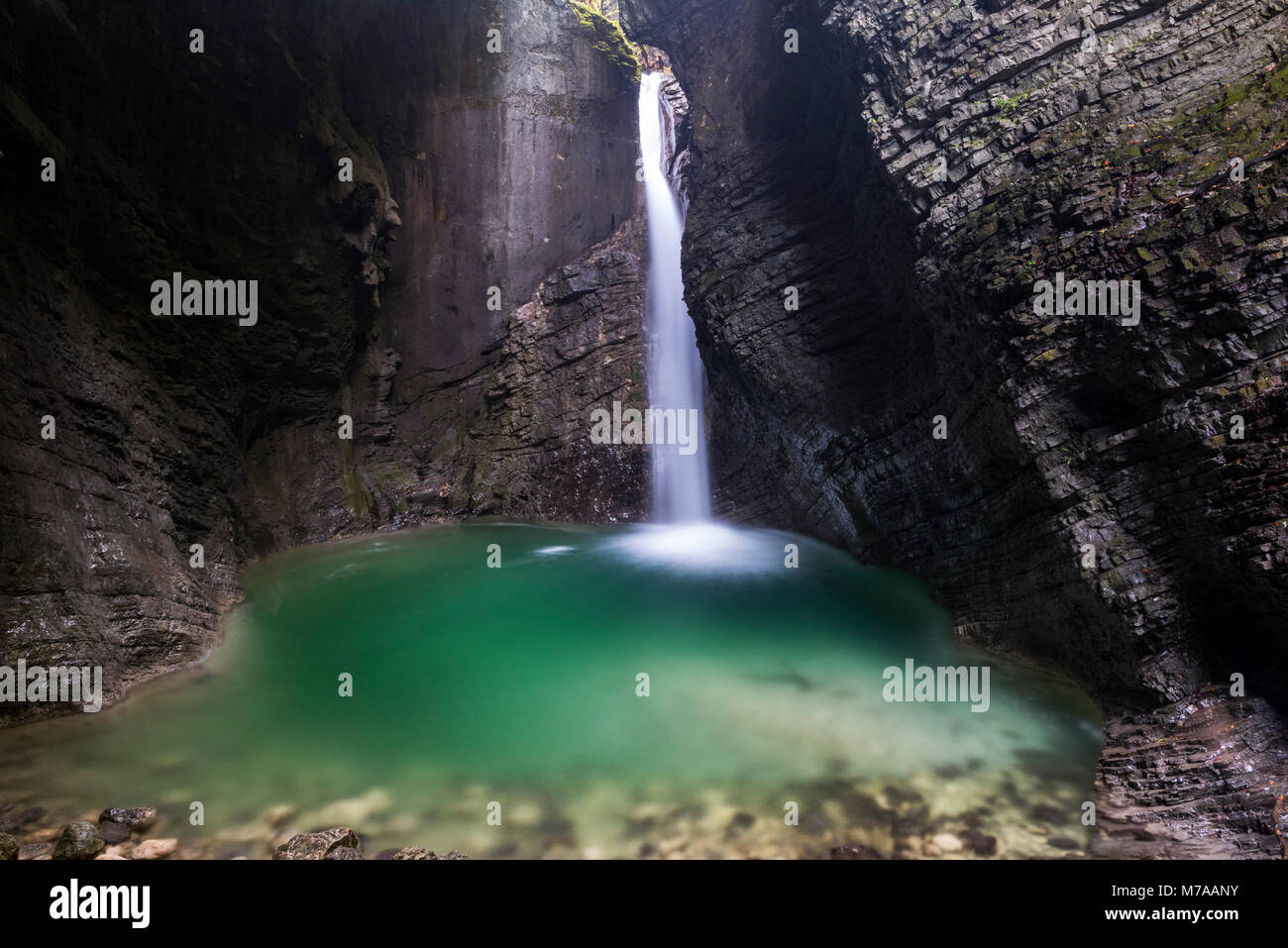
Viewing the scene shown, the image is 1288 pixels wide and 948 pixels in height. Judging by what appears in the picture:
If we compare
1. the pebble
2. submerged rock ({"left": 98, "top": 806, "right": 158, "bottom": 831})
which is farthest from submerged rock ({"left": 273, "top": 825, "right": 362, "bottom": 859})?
submerged rock ({"left": 98, "top": 806, "right": 158, "bottom": 831})

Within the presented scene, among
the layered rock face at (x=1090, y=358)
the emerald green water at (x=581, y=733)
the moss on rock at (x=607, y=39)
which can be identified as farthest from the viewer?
the moss on rock at (x=607, y=39)

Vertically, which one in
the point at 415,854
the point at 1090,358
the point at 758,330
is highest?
the point at 758,330

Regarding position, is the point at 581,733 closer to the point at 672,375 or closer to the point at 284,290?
the point at 284,290

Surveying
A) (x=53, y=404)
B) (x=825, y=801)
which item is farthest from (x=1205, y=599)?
(x=53, y=404)

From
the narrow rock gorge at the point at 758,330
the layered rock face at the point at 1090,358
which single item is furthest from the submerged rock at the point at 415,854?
the layered rock face at the point at 1090,358

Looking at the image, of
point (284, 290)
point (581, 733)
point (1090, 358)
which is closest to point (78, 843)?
point (581, 733)

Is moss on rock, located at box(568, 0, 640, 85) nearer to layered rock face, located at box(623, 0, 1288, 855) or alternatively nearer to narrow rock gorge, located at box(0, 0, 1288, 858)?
narrow rock gorge, located at box(0, 0, 1288, 858)

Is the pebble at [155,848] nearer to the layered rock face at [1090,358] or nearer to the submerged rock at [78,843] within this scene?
the submerged rock at [78,843]
